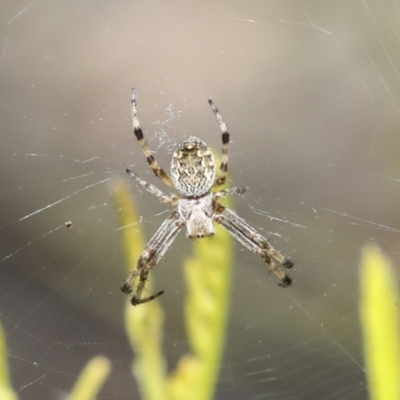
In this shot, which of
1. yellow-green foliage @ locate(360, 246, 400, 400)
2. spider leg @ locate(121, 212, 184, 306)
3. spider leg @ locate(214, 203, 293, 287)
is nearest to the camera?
yellow-green foliage @ locate(360, 246, 400, 400)

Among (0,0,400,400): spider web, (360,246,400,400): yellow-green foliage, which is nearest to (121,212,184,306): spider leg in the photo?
(0,0,400,400): spider web

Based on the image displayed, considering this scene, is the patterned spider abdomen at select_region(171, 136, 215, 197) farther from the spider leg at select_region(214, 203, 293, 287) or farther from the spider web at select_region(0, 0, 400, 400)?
the spider web at select_region(0, 0, 400, 400)

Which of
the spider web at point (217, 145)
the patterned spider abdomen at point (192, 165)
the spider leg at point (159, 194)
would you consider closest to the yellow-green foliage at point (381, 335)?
the patterned spider abdomen at point (192, 165)

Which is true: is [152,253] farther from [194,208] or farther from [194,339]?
[194,339]

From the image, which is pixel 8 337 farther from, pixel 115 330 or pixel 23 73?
pixel 23 73

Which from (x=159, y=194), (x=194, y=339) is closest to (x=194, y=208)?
(x=159, y=194)

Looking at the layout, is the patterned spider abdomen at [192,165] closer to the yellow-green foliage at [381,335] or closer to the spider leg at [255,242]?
the spider leg at [255,242]
